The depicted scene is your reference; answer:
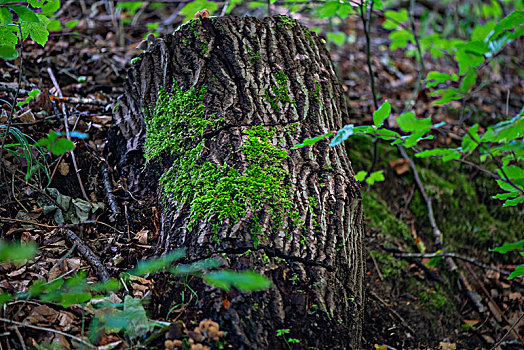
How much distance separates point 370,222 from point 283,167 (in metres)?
1.53

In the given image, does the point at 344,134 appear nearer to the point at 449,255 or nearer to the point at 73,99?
the point at 449,255

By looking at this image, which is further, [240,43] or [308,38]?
[308,38]

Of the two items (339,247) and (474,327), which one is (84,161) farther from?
(474,327)

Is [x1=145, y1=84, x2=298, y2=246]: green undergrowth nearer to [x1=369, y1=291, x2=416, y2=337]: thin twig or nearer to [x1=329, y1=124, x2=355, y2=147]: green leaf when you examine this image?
[x1=329, y1=124, x2=355, y2=147]: green leaf

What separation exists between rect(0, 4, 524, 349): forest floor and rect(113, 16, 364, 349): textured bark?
34cm

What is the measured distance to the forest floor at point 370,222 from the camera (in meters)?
2.10

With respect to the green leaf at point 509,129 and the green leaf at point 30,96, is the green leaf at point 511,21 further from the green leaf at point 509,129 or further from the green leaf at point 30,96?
the green leaf at point 30,96

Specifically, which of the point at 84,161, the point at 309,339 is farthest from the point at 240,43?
the point at 309,339

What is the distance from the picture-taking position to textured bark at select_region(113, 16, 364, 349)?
5.58 feet

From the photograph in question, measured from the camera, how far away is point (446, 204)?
Answer: 146 inches

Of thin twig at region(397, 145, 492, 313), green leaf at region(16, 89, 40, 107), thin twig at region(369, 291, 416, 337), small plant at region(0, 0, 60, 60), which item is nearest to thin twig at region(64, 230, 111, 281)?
green leaf at region(16, 89, 40, 107)

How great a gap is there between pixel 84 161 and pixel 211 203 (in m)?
1.17

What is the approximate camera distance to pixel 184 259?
72.6 inches

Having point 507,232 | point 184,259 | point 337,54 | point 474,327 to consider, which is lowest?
point 474,327
